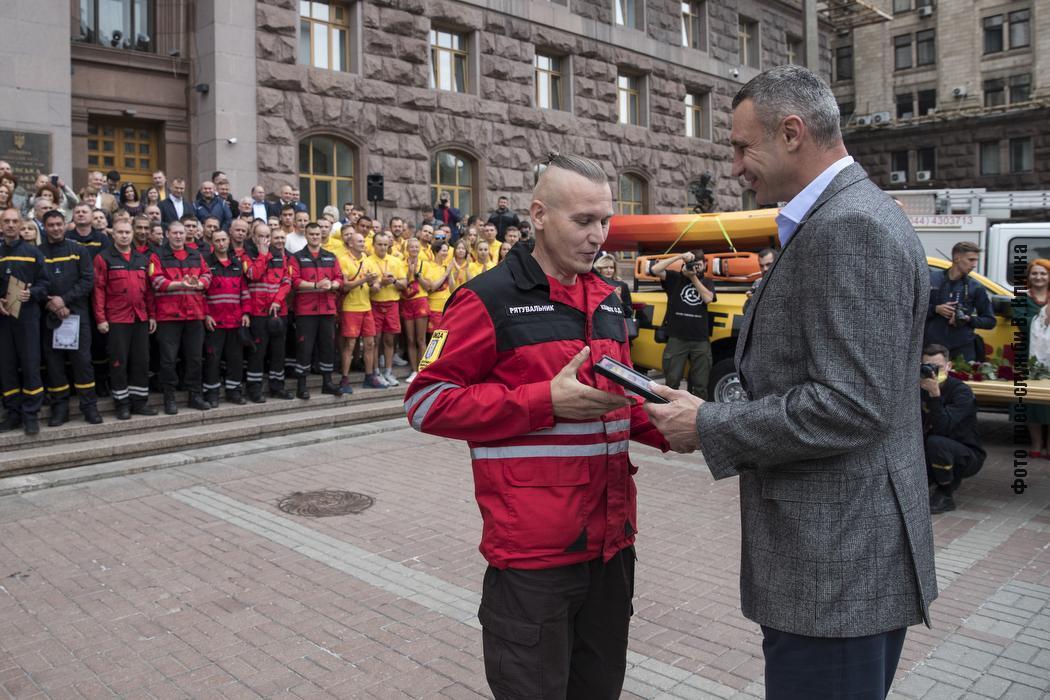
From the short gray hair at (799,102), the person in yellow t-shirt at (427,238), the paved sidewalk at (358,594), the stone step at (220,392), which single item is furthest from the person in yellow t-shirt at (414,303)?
the short gray hair at (799,102)

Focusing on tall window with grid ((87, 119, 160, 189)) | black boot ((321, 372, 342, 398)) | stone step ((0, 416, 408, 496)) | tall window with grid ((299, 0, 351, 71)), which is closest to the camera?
stone step ((0, 416, 408, 496))

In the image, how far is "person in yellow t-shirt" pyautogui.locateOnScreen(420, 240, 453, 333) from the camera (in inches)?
530

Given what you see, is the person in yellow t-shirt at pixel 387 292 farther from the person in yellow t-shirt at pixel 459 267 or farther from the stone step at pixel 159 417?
the person in yellow t-shirt at pixel 459 267

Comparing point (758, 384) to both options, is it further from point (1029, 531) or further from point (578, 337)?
point (1029, 531)

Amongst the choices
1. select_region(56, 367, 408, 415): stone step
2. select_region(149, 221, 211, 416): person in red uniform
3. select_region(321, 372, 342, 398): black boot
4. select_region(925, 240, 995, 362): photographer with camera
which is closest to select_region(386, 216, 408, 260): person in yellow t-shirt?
select_region(56, 367, 408, 415): stone step

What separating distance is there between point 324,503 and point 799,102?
614 centimetres

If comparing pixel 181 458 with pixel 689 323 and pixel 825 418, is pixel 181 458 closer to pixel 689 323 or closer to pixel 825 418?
pixel 689 323

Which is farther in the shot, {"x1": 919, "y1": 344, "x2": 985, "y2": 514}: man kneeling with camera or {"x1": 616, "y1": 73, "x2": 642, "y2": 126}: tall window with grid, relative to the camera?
{"x1": 616, "y1": 73, "x2": 642, "y2": 126}: tall window with grid

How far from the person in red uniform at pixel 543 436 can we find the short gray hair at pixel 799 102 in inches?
25.3

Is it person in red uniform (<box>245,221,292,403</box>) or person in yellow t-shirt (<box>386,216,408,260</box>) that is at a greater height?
person in yellow t-shirt (<box>386,216,408,260</box>)

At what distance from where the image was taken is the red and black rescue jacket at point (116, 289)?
32.1ft

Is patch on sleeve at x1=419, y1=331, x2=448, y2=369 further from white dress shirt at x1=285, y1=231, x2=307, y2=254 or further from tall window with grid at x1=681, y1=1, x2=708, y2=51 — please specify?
tall window with grid at x1=681, y1=1, x2=708, y2=51

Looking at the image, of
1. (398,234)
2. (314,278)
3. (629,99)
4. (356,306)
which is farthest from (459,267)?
(629,99)

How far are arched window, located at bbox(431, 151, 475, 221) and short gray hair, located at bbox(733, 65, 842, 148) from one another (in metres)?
17.9
